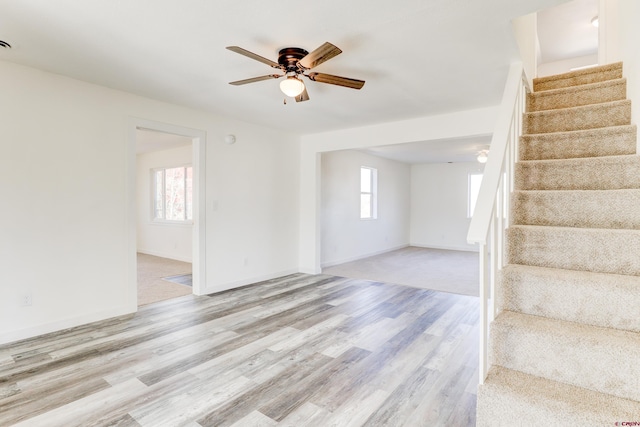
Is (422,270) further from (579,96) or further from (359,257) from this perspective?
(579,96)

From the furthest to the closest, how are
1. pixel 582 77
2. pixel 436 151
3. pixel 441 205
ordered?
pixel 441 205 < pixel 436 151 < pixel 582 77

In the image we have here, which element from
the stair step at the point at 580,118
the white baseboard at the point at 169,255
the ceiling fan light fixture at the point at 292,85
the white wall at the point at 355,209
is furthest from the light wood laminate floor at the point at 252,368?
the white baseboard at the point at 169,255

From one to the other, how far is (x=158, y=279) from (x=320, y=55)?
4373 millimetres

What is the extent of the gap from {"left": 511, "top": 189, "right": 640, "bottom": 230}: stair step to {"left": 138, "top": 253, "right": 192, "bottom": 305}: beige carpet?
3927 millimetres

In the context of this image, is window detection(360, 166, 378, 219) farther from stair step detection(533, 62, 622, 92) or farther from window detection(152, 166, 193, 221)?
stair step detection(533, 62, 622, 92)

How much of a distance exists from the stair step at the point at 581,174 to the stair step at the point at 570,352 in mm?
1086

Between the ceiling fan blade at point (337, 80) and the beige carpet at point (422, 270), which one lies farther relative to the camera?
the beige carpet at point (422, 270)

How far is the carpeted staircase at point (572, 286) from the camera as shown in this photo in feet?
4.40

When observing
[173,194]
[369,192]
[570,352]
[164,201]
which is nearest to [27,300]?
[570,352]

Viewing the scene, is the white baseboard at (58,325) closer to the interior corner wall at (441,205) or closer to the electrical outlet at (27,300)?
the electrical outlet at (27,300)

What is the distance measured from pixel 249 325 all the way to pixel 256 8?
265cm

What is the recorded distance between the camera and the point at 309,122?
4.65 m

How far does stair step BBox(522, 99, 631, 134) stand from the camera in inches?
97.4

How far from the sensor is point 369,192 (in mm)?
7773
